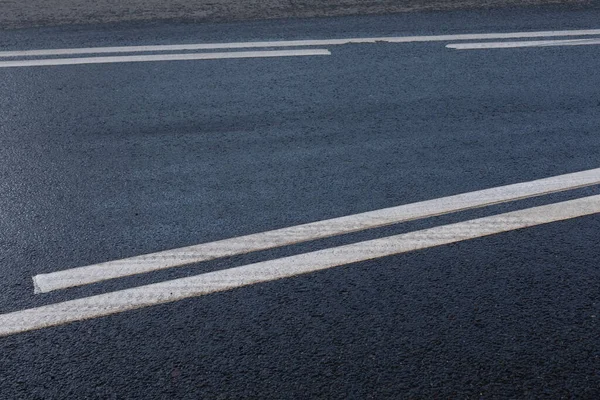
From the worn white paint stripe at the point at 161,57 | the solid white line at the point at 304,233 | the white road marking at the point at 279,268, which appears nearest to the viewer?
the white road marking at the point at 279,268

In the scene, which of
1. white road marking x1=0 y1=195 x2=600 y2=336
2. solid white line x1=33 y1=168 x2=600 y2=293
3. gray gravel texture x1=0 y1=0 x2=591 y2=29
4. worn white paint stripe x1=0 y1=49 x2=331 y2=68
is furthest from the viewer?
gray gravel texture x1=0 y1=0 x2=591 y2=29

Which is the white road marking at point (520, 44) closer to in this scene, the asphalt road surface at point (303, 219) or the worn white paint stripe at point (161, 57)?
the asphalt road surface at point (303, 219)

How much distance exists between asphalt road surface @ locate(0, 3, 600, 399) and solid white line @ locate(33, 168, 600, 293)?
0.06ft

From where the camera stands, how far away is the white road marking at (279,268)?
359 centimetres

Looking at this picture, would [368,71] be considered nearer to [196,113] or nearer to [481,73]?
[481,73]

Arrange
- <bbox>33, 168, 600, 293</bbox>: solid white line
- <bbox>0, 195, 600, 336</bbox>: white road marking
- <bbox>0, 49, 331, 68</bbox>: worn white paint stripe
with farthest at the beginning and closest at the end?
<bbox>0, 49, 331, 68</bbox>: worn white paint stripe
<bbox>33, 168, 600, 293</bbox>: solid white line
<bbox>0, 195, 600, 336</bbox>: white road marking

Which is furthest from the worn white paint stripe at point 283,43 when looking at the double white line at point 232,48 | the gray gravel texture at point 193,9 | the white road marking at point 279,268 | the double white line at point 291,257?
the white road marking at point 279,268

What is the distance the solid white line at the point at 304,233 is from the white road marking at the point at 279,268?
17cm

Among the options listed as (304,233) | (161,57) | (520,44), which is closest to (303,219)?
(304,233)

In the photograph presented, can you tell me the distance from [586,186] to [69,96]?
4.24 metres

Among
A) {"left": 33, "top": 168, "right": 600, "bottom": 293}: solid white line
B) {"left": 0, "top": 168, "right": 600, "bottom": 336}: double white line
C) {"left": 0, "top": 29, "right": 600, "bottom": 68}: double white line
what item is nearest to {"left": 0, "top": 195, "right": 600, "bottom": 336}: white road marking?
{"left": 0, "top": 168, "right": 600, "bottom": 336}: double white line

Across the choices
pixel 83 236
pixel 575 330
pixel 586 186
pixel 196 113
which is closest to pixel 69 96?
pixel 196 113

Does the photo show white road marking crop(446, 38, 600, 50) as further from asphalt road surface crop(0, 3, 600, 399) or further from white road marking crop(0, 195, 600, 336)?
white road marking crop(0, 195, 600, 336)

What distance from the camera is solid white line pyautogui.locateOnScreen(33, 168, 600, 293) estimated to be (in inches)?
155
